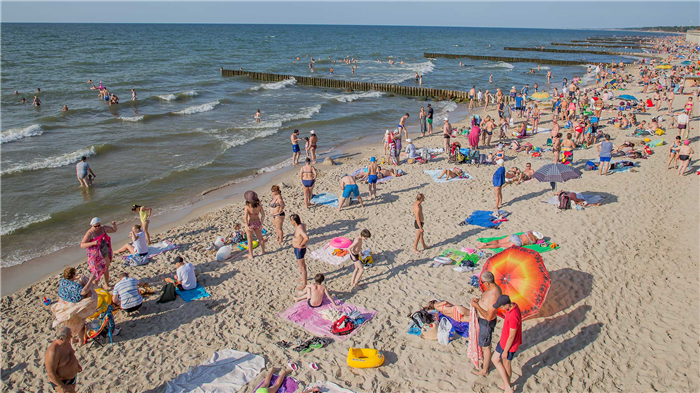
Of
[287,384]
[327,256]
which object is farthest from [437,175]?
[287,384]

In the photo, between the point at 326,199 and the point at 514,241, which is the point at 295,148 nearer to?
the point at 326,199

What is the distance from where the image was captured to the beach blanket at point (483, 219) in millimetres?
11125

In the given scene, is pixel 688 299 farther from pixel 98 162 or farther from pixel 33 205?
pixel 98 162

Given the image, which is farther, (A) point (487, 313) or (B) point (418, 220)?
(B) point (418, 220)

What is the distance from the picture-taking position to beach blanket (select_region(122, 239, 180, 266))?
32.4ft

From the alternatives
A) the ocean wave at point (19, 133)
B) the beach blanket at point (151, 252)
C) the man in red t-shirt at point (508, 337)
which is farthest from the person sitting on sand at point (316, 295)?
the ocean wave at point (19, 133)

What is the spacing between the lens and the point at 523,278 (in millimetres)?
6938

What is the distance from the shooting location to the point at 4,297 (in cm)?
889

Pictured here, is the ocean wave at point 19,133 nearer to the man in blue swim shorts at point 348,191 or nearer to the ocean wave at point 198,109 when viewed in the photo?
the ocean wave at point 198,109

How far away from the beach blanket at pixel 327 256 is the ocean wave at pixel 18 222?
9.01m

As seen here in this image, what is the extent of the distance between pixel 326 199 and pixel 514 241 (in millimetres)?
6035

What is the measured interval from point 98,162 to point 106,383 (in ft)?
47.6

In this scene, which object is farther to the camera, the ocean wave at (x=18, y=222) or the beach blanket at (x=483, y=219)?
the ocean wave at (x=18, y=222)

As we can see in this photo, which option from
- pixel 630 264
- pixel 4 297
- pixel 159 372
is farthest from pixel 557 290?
pixel 4 297
